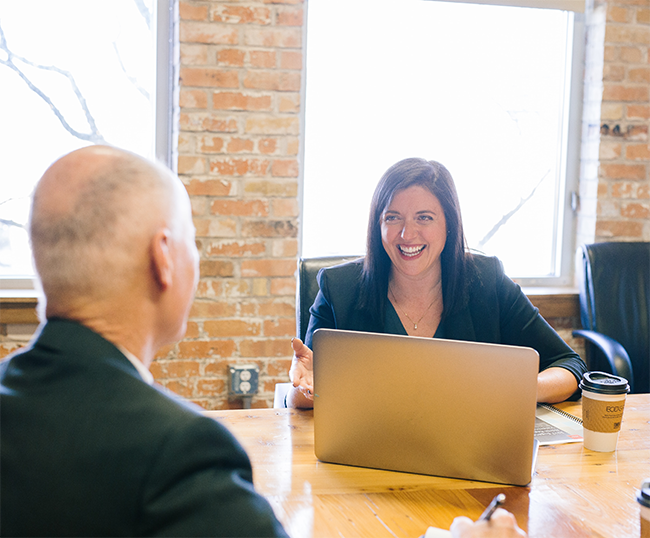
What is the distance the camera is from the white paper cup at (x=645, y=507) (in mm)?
949

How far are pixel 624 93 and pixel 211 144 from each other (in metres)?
1.81

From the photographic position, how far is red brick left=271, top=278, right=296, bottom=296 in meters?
2.72

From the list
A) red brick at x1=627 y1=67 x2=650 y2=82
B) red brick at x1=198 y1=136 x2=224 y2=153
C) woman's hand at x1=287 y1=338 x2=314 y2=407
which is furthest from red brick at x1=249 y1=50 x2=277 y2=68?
red brick at x1=627 y1=67 x2=650 y2=82

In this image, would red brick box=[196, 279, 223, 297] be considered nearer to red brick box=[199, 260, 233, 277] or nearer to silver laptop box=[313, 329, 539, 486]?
red brick box=[199, 260, 233, 277]

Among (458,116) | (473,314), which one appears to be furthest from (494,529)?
(458,116)

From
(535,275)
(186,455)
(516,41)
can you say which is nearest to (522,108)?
(516,41)

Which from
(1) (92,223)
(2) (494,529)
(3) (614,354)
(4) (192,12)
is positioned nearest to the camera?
(1) (92,223)

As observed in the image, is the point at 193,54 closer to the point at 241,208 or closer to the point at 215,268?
the point at 241,208

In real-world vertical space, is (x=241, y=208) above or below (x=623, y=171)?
below

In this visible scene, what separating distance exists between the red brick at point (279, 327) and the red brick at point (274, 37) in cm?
108

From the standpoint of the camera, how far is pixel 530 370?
3.72 ft

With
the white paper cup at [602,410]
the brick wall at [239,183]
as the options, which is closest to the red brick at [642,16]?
the brick wall at [239,183]

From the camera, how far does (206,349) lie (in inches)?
106

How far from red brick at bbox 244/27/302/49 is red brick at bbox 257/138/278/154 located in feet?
1.18
